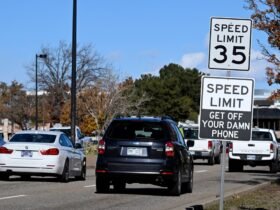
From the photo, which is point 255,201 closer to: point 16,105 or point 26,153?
point 26,153

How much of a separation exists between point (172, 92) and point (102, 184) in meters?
69.0

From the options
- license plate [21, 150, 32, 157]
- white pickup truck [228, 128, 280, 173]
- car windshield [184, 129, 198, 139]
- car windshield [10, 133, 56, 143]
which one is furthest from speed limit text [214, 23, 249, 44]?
car windshield [184, 129, 198, 139]

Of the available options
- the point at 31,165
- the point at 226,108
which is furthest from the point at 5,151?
the point at 226,108

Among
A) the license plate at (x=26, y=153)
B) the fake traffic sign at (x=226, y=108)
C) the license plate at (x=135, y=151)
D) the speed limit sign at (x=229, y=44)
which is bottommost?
the license plate at (x=26, y=153)

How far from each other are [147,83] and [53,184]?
66571mm

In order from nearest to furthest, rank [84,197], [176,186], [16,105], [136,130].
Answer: [84,197], [136,130], [176,186], [16,105]

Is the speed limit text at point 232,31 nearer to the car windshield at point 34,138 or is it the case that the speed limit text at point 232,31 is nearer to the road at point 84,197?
the road at point 84,197

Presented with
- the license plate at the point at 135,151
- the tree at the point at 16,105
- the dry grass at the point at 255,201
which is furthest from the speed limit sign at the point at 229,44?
the tree at the point at 16,105

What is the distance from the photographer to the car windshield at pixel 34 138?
22016 millimetres

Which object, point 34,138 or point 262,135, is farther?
point 262,135

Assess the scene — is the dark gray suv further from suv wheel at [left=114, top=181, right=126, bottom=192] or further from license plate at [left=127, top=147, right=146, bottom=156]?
suv wheel at [left=114, top=181, right=126, bottom=192]

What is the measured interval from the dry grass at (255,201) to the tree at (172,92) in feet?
193

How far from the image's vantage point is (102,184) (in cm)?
1822

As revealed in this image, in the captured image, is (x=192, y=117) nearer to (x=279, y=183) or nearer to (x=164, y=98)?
(x=164, y=98)
